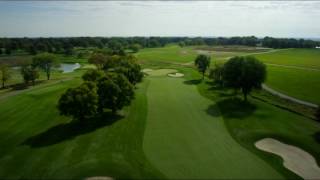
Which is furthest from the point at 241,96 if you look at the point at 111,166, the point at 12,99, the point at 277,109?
the point at 12,99

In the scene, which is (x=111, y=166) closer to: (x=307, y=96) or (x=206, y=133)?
(x=206, y=133)

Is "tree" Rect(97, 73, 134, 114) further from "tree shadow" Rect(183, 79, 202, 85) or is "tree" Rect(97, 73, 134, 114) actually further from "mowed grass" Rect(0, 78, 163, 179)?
"tree shadow" Rect(183, 79, 202, 85)

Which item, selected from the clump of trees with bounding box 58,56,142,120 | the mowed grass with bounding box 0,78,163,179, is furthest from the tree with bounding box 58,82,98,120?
the mowed grass with bounding box 0,78,163,179

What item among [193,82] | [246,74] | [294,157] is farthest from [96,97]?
[193,82]

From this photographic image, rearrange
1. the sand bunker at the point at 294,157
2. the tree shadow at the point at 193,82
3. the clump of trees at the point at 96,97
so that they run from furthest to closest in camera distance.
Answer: the tree shadow at the point at 193,82 → the clump of trees at the point at 96,97 → the sand bunker at the point at 294,157

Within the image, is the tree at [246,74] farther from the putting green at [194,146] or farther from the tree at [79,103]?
the tree at [79,103]

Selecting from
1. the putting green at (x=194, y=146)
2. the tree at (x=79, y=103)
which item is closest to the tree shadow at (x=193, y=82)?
the putting green at (x=194, y=146)

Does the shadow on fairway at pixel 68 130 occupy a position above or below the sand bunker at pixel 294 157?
below
